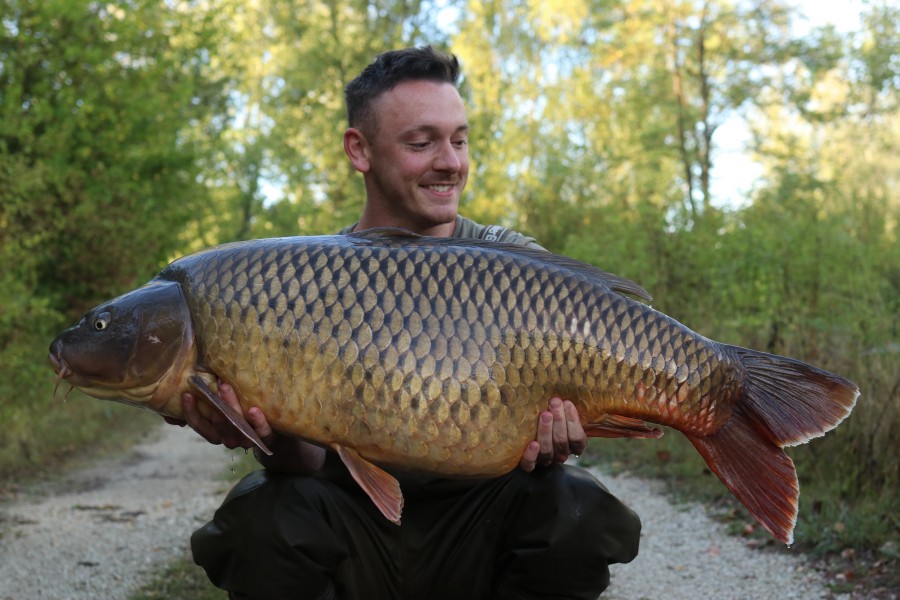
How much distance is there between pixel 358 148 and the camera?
2.55 metres

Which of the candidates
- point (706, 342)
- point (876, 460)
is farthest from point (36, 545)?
point (876, 460)

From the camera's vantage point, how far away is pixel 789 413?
1.79 m

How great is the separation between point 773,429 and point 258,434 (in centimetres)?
95

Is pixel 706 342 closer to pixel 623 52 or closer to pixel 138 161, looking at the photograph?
pixel 138 161

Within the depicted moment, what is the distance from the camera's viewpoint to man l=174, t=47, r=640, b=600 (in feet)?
6.22

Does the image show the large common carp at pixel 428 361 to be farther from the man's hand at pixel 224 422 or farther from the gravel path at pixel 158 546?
the gravel path at pixel 158 546

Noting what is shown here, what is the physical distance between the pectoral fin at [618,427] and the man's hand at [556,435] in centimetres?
3

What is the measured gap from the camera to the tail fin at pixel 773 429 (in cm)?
177

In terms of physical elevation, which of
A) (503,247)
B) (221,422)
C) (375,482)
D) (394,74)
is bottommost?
(375,482)

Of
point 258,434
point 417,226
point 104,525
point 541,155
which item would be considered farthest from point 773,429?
point 541,155

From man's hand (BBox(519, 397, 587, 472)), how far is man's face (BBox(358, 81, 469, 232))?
2.61 ft

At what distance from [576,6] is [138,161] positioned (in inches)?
499

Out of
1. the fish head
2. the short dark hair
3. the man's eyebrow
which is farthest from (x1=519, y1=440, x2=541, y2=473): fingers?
the short dark hair

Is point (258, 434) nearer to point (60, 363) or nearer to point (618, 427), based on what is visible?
point (60, 363)
